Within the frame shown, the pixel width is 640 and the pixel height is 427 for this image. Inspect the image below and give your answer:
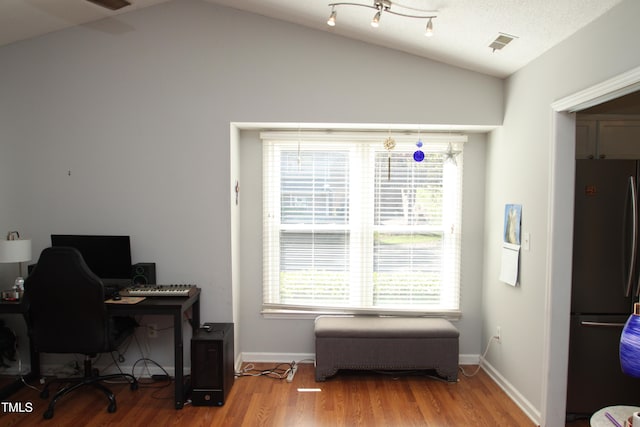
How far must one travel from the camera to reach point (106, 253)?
2855 mm

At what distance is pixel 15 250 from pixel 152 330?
1170 mm

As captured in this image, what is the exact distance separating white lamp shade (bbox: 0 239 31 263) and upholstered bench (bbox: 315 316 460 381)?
233 cm

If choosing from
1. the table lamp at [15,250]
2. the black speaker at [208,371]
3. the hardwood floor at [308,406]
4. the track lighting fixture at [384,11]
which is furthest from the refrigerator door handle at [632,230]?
the table lamp at [15,250]

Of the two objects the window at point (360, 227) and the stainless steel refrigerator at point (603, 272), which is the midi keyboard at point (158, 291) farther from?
the stainless steel refrigerator at point (603, 272)

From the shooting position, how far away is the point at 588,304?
93.8 inches

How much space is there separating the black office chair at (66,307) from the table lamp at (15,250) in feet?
1.27

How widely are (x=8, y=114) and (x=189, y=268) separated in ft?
6.43

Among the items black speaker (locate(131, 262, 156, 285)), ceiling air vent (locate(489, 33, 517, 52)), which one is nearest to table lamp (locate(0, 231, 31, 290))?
black speaker (locate(131, 262, 156, 285))

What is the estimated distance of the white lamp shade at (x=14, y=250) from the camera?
2652mm

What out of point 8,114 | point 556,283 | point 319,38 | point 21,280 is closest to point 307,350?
point 556,283

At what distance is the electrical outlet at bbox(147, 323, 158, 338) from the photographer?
3070mm

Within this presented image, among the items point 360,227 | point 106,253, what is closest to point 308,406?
point 360,227

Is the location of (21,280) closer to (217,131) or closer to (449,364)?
(217,131)

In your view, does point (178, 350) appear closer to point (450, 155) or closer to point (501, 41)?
point (450, 155)
